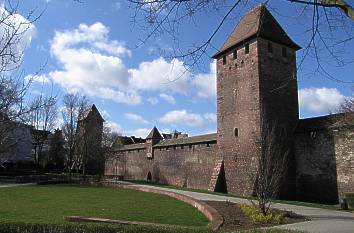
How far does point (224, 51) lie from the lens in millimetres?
29719

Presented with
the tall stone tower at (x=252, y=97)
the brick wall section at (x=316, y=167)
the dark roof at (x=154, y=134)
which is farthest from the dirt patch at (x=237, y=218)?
the dark roof at (x=154, y=134)

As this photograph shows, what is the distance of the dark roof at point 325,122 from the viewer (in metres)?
23.6

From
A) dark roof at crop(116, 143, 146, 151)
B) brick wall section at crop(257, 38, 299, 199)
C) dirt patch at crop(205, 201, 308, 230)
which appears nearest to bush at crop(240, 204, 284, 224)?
dirt patch at crop(205, 201, 308, 230)

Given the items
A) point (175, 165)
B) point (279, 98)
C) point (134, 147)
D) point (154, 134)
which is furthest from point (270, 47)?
point (134, 147)

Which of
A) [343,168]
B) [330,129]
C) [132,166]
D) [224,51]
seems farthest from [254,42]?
[132,166]

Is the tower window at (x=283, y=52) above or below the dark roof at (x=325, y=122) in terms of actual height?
above

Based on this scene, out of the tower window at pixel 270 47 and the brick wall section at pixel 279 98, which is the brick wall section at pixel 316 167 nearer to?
the brick wall section at pixel 279 98

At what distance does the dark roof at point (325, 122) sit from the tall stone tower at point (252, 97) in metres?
0.76

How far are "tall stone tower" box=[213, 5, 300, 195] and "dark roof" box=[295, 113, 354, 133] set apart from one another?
2.50ft

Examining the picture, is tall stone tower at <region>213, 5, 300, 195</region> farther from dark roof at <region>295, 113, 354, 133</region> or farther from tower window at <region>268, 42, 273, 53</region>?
dark roof at <region>295, 113, 354, 133</region>

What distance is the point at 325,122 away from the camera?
25109mm

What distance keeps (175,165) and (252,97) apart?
14.7 meters

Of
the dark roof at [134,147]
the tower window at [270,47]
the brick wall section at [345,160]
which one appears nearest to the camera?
the brick wall section at [345,160]

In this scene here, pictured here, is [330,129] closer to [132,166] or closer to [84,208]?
[84,208]
